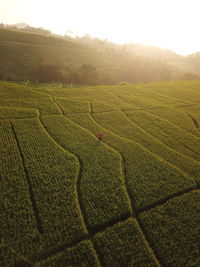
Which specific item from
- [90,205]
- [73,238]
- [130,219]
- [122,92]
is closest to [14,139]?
[90,205]

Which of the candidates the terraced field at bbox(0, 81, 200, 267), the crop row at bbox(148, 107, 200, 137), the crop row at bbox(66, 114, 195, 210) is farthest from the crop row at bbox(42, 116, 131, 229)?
the crop row at bbox(148, 107, 200, 137)

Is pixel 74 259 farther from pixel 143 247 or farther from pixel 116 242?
pixel 143 247

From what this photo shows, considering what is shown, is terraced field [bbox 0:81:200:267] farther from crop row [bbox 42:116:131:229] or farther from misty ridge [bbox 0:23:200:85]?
misty ridge [bbox 0:23:200:85]

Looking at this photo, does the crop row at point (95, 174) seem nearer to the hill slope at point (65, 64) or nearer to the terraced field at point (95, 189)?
the terraced field at point (95, 189)

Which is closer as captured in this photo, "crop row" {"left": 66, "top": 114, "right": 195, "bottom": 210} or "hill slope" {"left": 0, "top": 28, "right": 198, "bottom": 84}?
"crop row" {"left": 66, "top": 114, "right": 195, "bottom": 210}

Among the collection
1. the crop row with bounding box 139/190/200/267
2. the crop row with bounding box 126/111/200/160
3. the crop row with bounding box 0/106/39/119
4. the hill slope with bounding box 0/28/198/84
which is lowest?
the crop row with bounding box 139/190/200/267

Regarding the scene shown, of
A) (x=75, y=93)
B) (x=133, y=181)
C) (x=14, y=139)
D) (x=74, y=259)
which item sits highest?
(x=75, y=93)

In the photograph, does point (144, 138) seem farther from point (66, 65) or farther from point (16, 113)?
point (66, 65)

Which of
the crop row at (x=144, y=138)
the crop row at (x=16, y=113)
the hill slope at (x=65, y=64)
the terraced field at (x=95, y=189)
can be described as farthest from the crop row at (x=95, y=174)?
the hill slope at (x=65, y=64)
